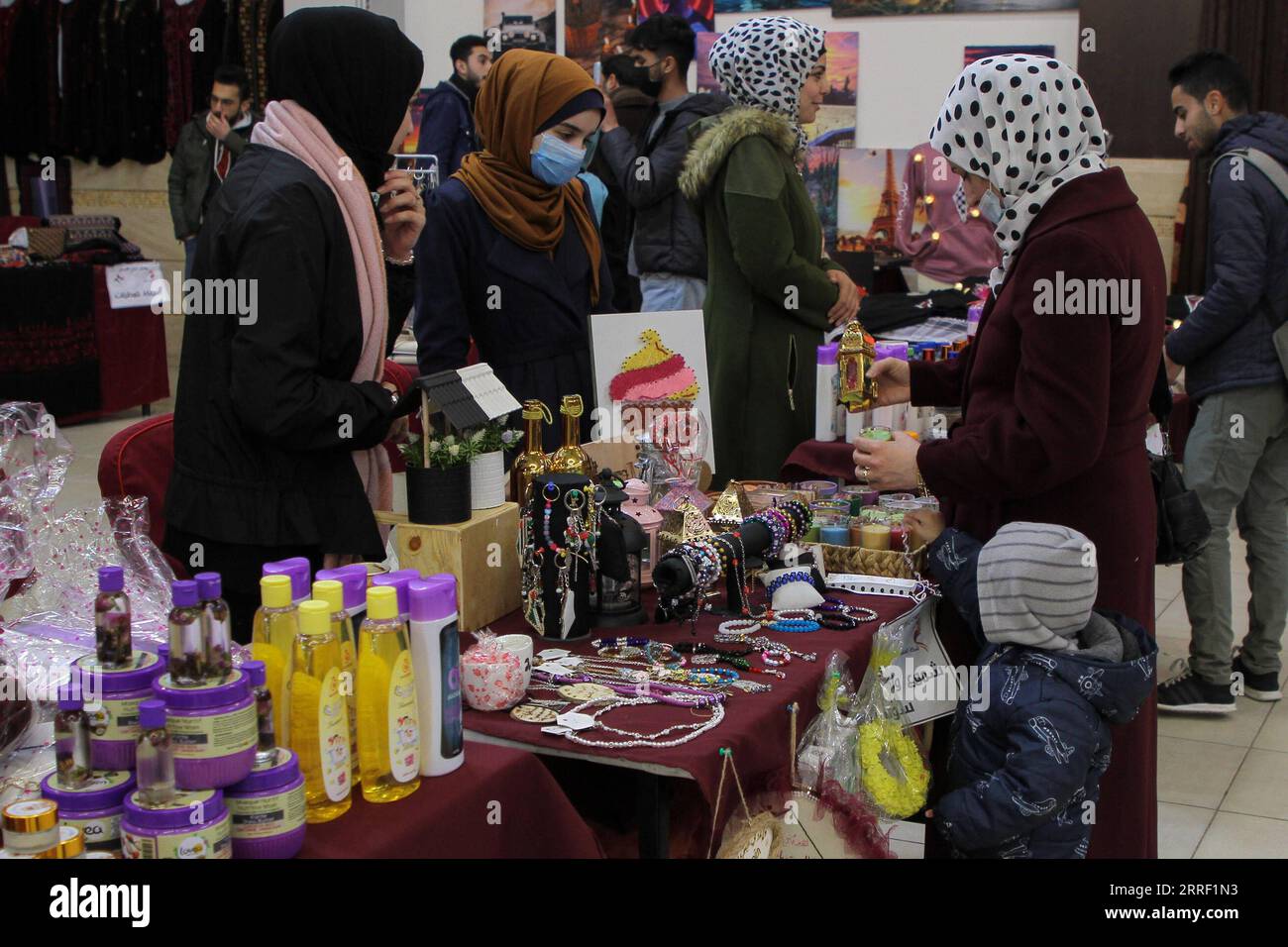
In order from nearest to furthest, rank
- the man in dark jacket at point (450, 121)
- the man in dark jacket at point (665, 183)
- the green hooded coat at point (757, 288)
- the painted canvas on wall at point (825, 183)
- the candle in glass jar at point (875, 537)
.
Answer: the candle in glass jar at point (875, 537)
the green hooded coat at point (757, 288)
the man in dark jacket at point (665, 183)
the man in dark jacket at point (450, 121)
the painted canvas on wall at point (825, 183)

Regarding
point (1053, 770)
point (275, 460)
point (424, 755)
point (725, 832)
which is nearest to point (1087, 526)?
point (1053, 770)

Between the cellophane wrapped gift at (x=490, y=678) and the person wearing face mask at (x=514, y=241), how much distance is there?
133 centimetres

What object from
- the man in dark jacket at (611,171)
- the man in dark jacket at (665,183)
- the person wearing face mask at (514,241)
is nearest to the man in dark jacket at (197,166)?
the man in dark jacket at (611,171)

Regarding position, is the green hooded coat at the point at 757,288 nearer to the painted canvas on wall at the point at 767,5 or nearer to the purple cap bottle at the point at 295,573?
the purple cap bottle at the point at 295,573

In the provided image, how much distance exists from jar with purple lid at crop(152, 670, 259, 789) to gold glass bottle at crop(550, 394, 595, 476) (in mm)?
1004

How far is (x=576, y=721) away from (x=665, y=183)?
3.58 meters

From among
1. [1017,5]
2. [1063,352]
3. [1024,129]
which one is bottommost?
[1063,352]

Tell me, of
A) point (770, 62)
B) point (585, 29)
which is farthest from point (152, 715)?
point (585, 29)

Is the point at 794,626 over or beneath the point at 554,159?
beneath

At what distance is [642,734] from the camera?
1.86 metres

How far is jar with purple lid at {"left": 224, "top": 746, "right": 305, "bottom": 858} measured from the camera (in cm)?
139

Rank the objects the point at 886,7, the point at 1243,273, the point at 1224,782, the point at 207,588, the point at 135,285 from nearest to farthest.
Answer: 1. the point at 207,588
2. the point at 1224,782
3. the point at 1243,273
4. the point at 886,7
5. the point at 135,285

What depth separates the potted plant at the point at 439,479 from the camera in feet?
7.18

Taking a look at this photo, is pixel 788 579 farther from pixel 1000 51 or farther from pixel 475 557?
pixel 1000 51
